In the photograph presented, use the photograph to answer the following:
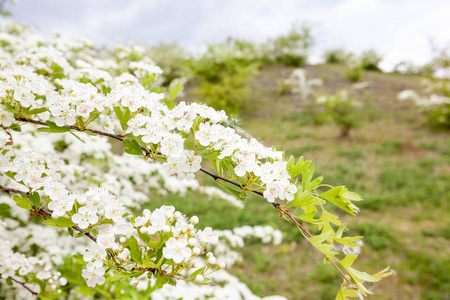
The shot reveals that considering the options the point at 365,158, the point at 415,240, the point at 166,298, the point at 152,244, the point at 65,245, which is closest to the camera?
the point at 152,244

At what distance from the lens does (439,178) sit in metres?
5.79

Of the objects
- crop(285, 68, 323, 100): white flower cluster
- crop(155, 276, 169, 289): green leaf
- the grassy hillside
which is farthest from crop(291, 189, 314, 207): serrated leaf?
crop(285, 68, 323, 100): white flower cluster

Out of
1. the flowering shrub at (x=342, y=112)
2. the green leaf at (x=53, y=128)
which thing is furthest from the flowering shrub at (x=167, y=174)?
the flowering shrub at (x=342, y=112)

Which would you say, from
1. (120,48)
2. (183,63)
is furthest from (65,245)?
(183,63)

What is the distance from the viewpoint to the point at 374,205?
5043 mm

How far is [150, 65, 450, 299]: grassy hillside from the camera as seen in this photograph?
11.8 ft

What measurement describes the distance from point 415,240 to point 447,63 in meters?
6.57

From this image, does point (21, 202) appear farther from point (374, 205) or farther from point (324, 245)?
point (374, 205)

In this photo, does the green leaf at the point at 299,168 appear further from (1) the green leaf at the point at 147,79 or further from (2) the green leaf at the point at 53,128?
(1) the green leaf at the point at 147,79

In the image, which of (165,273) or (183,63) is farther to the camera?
(183,63)

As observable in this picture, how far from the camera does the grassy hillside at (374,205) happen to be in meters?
3.58

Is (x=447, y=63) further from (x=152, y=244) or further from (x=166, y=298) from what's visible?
(x=152, y=244)

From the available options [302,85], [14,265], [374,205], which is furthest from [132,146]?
[302,85]

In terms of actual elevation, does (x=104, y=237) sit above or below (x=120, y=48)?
below
